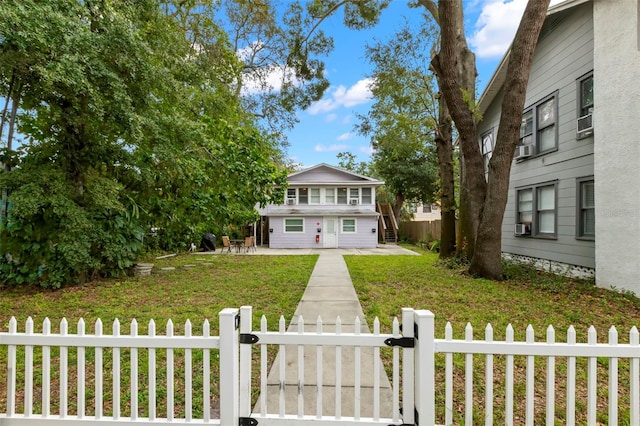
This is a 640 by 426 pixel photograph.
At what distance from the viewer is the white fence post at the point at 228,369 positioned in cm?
209

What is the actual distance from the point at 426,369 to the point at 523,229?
1003 centimetres

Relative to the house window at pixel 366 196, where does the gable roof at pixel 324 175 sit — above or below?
above

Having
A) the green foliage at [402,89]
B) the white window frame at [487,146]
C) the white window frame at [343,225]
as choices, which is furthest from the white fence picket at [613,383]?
the white window frame at [343,225]

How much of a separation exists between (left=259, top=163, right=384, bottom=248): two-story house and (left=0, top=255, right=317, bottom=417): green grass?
10635mm

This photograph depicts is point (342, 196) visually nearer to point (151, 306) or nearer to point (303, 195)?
point (303, 195)

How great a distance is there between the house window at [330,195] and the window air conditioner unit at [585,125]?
45.1ft

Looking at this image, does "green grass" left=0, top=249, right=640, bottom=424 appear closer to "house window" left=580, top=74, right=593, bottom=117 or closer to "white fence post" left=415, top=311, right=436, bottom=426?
"white fence post" left=415, top=311, right=436, bottom=426

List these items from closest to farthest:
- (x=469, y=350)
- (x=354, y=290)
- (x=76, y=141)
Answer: (x=469, y=350)
(x=354, y=290)
(x=76, y=141)

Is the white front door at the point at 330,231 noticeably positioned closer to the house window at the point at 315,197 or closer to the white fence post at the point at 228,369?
the house window at the point at 315,197

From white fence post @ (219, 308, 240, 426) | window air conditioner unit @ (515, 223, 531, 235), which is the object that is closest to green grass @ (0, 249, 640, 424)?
white fence post @ (219, 308, 240, 426)

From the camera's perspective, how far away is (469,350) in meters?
2.04

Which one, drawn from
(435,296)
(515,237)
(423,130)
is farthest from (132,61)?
(515,237)

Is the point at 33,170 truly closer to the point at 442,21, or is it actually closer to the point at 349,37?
the point at 442,21

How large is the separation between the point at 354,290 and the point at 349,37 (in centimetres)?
1003
